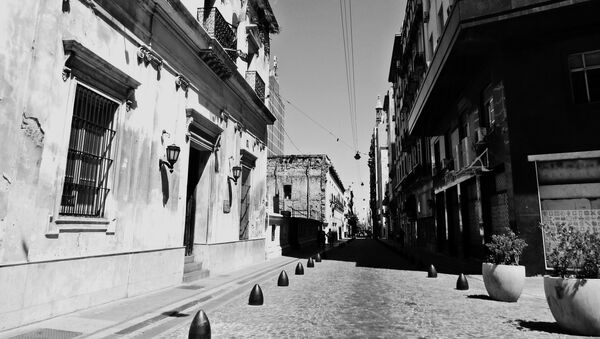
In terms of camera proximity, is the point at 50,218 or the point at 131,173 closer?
the point at 50,218

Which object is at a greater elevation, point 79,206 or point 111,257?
point 79,206

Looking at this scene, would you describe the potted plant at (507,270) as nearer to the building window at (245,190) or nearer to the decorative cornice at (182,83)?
the decorative cornice at (182,83)

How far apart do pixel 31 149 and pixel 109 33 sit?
3.10 meters

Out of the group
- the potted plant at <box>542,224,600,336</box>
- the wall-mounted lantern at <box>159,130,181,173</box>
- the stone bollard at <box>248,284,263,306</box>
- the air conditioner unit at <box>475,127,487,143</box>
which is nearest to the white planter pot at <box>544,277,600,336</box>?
the potted plant at <box>542,224,600,336</box>

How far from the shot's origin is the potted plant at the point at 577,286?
201 inches

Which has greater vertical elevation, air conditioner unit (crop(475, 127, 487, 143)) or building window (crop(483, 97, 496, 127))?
building window (crop(483, 97, 496, 127))

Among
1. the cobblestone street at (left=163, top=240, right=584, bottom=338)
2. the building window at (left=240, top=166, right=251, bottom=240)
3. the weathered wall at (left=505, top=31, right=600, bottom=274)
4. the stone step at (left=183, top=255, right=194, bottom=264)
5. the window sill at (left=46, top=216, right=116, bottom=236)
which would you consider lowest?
the cobblestone street at (left=163, top=240, right=584, bottom=338)

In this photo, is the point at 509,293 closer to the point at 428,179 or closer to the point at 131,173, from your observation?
the point at 131,173

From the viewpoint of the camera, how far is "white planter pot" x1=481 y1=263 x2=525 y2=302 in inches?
305

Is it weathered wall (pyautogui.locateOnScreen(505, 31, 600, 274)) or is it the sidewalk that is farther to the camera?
weathered wall (pyautogui.locateOnScreen(505, 31, 600, 274))

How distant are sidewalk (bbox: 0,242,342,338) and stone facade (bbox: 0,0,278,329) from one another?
10.6 inches

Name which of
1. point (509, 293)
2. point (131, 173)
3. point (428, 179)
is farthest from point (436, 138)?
point (131, 173)

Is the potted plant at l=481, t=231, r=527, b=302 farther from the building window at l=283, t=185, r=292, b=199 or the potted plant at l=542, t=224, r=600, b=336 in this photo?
the building window at l=283, t=185, r=292, b=199

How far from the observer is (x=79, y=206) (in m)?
7.00
